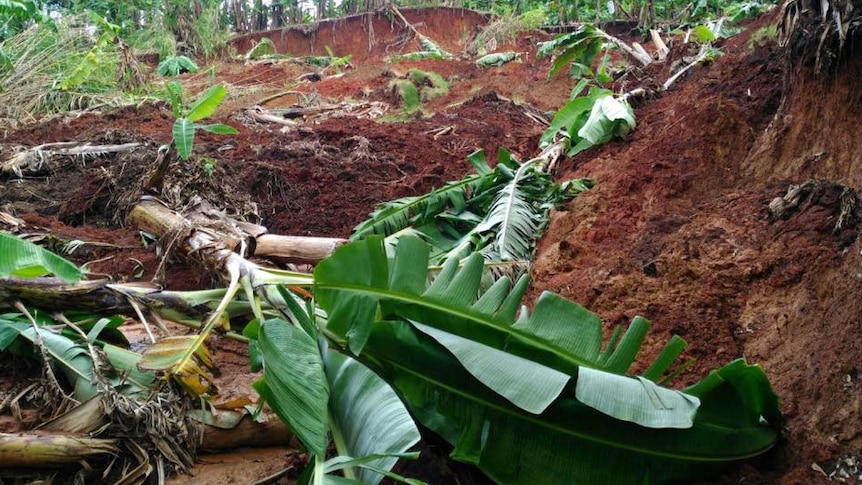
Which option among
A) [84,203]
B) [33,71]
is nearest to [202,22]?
[33,71]

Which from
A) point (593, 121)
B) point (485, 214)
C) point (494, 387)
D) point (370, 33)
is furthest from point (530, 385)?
point (370, 33)

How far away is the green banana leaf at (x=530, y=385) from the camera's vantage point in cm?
188

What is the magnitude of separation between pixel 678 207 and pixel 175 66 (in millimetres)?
15220

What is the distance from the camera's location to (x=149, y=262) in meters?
4.54

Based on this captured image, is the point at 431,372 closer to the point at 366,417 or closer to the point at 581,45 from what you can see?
the point at 366,417

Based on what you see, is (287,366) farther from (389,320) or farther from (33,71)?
(33,71)

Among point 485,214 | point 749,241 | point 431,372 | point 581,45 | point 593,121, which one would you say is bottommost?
point 485,214

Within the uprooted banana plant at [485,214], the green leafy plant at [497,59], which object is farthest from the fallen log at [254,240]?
the green leafy plant at [497,59]

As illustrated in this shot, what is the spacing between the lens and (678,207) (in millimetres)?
3787

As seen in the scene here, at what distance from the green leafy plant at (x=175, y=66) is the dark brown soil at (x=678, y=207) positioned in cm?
835

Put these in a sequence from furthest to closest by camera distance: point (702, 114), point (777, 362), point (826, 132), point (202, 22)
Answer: point (202, 22), point (702, 114), point (826, 132), point (777, 362)

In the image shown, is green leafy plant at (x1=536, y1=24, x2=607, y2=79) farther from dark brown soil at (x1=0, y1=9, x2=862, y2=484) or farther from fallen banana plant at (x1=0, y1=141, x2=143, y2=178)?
fallen banana plant at (x1=0, y1=141, x2=143, y2=178)

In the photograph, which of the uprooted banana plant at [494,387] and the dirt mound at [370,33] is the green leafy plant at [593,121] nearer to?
the uprooted banana plant at [494,387]

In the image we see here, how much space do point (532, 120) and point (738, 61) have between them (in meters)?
4.39
